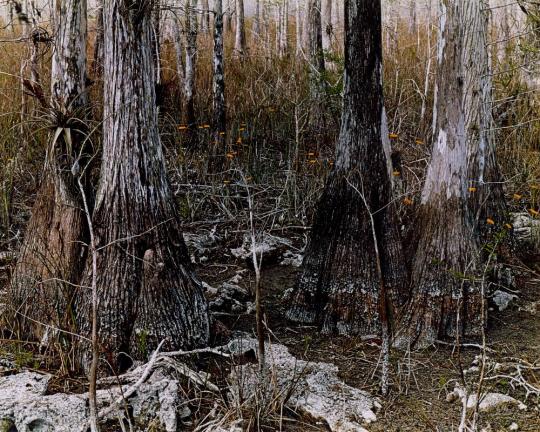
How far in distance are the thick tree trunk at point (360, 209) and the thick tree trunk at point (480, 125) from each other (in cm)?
63

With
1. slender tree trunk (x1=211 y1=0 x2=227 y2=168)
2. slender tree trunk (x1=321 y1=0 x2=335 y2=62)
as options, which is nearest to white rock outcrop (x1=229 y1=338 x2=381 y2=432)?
slender tree trunk (x1=211 y1=0 x2=227 y2=168)

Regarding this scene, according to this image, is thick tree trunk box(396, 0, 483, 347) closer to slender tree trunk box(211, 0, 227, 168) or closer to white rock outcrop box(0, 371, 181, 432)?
white rock outcrop box(0, 371, 181, 432)

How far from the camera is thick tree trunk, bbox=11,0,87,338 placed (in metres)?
4.35

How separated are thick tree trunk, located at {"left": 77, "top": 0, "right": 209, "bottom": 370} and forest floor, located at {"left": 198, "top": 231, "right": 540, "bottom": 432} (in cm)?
71

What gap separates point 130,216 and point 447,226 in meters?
2.00

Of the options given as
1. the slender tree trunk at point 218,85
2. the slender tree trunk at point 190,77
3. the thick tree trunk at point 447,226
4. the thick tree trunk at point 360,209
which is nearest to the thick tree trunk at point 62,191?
the thick tree trunk at point 360,209

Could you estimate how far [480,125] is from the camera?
17.6ft

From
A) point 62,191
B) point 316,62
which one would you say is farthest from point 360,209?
point 316,62

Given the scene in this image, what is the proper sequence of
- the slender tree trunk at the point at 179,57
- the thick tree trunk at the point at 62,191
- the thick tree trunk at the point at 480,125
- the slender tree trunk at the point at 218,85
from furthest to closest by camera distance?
1. the slender tree trunk at the point at 179,57
2. the slender tree trunk at the point at 218,85
3. the thick tree trunk at the point at 480,125
4. the thick tree trunk at the point at 62,191

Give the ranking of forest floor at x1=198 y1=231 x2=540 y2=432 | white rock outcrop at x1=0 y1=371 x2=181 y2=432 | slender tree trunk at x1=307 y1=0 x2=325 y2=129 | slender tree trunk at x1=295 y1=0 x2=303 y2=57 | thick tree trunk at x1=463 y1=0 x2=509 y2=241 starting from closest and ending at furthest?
white rock outcrop at x1=0 y1=371 x2=181 y2=432 → forest floor at x1=198 y1=231 x2=540 y2=432 → thick tree trunk at x1=463 y1=0 x2=509 y2=241 → slender tree trunk at x1=307 y1=0 x2=325 y2=129 → slender tree trunk at x1=295 y1=0 x2=303 y2=57

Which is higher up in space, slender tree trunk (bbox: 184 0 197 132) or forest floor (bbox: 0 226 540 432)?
slender tree trunk (bbox: 184 0 197 132)

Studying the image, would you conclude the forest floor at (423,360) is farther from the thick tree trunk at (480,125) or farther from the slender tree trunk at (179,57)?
the slender tree trunk at (179,57)

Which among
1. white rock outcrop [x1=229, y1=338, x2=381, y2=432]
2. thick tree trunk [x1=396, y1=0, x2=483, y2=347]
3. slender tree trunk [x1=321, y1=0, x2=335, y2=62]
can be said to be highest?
slender tree trunk [x1=321, y1=0, x2=335, y2=62]

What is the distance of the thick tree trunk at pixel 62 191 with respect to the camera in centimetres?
435
